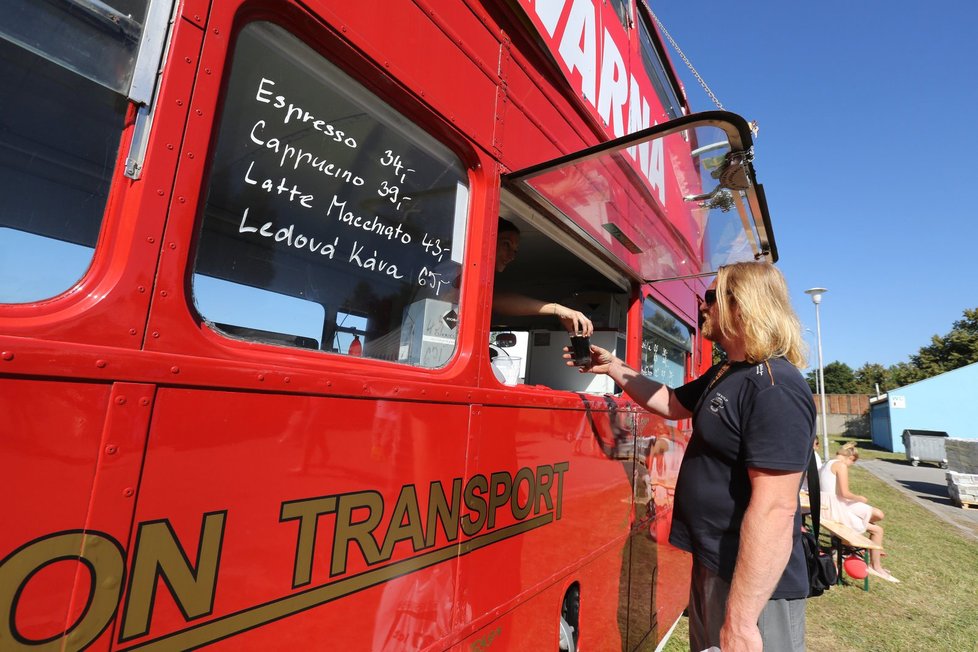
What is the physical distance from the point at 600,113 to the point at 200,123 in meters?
1.80

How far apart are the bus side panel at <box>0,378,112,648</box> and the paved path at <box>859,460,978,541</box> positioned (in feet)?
35.8

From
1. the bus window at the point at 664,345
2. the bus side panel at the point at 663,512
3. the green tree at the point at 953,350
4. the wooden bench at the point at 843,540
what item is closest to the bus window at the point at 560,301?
the bus window at the point at 664,345

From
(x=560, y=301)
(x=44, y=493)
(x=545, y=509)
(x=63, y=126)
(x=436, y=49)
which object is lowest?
(x=545, y=509)

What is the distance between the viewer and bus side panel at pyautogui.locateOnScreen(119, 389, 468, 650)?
0.79m

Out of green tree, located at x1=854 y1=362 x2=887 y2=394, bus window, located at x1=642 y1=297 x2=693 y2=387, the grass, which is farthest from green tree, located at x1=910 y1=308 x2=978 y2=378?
bus window, located at x1=642 y1=297 x2=693 y2=387

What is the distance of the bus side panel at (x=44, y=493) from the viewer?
638mm

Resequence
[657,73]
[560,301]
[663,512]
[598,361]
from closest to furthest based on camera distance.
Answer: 1. [598,361]
2. [663,512]
3. [657,73]
4. [560,301]

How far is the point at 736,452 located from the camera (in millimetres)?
1527

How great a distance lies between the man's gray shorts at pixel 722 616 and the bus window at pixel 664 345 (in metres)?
1.55

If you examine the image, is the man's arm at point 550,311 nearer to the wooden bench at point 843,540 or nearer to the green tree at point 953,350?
the wooden bench at point 843,540

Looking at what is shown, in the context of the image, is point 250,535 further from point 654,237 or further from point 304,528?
point 654,237

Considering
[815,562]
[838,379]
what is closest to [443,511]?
[815,562]

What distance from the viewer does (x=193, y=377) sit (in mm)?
826

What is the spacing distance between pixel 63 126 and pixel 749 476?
1679mm
